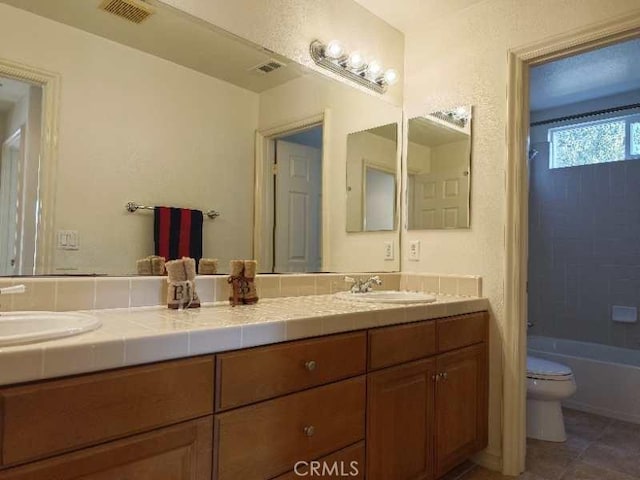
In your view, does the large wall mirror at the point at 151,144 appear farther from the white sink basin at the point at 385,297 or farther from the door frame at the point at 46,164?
the white sink basin at the point at 385,297

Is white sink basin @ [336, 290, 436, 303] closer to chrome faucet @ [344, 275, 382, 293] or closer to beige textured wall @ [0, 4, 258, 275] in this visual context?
chrome faucet @ [344, 275, 382, 293]

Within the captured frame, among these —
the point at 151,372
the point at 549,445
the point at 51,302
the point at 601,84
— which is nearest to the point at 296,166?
the point at 51,302

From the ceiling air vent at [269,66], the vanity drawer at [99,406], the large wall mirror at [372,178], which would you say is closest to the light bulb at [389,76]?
the large wall mirror at [372,178]

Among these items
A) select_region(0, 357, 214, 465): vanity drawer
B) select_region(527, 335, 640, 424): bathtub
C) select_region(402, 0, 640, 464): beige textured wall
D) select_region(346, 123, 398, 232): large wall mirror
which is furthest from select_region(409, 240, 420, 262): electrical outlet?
select_region(0, 357, 214, 465): vanity drawer

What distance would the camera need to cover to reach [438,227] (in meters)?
2.40

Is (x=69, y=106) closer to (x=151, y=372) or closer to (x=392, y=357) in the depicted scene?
(x=151, y=372)

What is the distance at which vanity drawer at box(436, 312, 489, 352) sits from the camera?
6.07ft

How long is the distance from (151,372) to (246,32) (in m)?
1.45

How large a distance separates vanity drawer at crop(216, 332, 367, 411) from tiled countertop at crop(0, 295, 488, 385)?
30 mm

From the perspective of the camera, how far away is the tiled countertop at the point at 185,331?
83 cm

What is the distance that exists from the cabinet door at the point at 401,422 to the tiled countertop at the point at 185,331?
8.2 inches

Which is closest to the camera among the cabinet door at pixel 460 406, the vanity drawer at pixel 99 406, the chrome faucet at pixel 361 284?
the vanity drawer at pixel 99 406

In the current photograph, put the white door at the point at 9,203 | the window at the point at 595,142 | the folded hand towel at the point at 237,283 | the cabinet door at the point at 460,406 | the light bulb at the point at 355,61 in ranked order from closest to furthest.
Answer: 1. the white door at the point at 9,203
2. the folded hand towel at the point at 237,283
3. the cabinet door at the point at 460,406
4. the light bulb at the point at 355,61
5. the window at the point at 595,142

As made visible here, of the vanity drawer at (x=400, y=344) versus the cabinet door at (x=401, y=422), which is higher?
the vanity drawer at (x=400, y=344)
